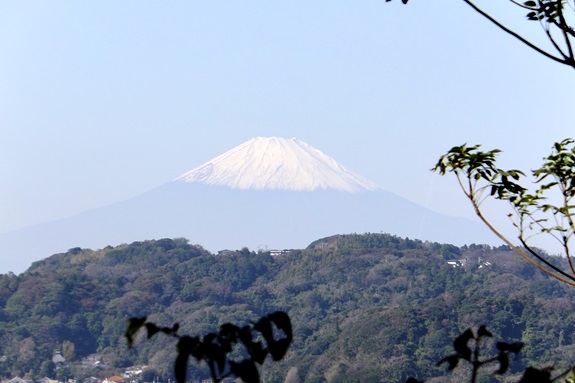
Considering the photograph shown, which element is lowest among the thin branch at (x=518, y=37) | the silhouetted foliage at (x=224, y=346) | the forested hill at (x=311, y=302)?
the silhouetted foliage at (x=224, y=346)

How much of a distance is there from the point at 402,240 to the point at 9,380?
48454 mm

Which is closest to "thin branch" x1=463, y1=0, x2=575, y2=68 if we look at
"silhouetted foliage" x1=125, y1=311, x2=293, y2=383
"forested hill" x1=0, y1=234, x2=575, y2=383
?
"silhouetted foliage" x1=125, y1=311, x2=293, y2=383

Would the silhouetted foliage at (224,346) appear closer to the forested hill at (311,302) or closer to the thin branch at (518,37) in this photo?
the thin branch at (518,37)

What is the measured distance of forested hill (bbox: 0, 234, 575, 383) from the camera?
71.7 metres

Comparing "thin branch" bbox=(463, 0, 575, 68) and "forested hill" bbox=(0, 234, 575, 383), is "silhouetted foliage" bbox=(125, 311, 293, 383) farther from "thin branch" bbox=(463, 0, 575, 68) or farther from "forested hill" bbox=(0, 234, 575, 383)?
"forested hill" bbox=(0, 234, 575, 383)

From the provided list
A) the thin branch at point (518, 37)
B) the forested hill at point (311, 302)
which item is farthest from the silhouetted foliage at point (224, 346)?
the forested hill at point (311, 302)

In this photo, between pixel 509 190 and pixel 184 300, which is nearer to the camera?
pixel 509 190

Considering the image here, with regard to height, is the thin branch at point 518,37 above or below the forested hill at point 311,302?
below

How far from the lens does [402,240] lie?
4385 inches

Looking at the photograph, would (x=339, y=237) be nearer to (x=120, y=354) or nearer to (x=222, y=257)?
(x=222, y=257)

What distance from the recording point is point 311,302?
93.3m

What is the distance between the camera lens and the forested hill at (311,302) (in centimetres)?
7169

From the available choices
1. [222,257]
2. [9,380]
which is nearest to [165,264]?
[222,257]

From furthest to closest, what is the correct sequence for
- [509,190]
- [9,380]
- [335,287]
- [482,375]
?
1. [335,287]
2. [9,380]
3. [482,375]
4. [509,190]
